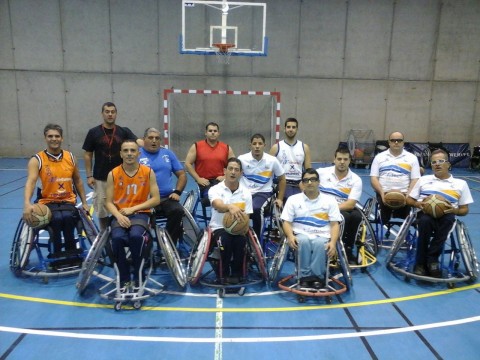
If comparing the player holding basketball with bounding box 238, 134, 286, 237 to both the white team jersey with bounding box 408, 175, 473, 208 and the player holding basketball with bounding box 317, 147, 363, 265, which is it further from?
the white team jersey with bounding box 408, 175, 473, 208

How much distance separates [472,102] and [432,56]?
6.06 ft

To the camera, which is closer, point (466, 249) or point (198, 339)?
point (198, 339)

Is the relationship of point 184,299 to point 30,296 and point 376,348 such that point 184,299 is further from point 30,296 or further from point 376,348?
point 376,348

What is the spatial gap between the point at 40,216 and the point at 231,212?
1755 millimetres

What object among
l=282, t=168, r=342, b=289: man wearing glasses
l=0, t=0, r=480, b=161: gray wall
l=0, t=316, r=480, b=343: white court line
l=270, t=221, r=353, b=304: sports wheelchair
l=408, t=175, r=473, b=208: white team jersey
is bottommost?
l=0, t=316, r=480, b=343: white court line

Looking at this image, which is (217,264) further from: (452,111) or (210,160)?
(452,111)

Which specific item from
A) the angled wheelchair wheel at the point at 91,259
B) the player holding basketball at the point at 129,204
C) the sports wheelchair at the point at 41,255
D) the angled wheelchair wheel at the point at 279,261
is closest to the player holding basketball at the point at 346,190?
the angled wheelchair wheel at the point at 279,261

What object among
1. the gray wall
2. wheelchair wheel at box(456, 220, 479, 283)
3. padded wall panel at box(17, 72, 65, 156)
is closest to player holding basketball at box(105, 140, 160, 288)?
wheelchair wheel at box(456, 220, 479, 283)

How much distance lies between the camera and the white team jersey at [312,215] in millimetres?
3543

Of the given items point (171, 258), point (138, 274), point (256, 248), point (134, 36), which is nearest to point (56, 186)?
point (138, 274)

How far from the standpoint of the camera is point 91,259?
327 centimetres

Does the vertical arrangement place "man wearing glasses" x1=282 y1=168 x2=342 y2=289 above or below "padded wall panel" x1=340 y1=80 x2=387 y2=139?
below

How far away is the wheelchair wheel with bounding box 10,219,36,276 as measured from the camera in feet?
12.3

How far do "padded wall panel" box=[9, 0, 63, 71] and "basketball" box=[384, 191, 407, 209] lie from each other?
945cm
